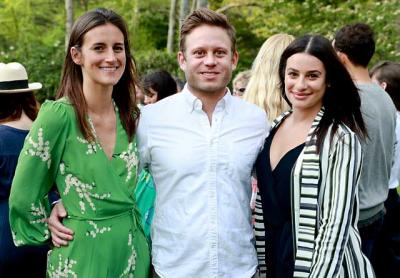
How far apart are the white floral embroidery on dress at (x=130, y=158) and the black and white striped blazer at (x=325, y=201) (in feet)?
2.83

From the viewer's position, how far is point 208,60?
3.27 meters

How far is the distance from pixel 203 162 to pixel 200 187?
132mm

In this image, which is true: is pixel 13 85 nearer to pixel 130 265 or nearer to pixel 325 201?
pixel 130 265

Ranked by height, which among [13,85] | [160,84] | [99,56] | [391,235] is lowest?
[391,235]

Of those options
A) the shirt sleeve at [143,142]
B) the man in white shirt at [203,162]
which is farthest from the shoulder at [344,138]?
the shirt sleeve at [143,142]

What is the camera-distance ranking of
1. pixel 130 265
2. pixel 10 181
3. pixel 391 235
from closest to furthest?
pixel 130 265 → pixel 10 181 → pixel 391 235

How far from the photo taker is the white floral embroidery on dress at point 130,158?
3.28 meters

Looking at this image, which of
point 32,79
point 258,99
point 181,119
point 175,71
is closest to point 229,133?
point 181,119

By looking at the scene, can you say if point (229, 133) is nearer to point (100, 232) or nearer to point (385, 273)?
point (100, 232)

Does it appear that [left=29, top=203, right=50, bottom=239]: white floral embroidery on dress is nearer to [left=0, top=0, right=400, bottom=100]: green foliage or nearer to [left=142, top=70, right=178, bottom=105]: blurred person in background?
[left=142, top=70, right=178, bottom=105]: blurred person in background

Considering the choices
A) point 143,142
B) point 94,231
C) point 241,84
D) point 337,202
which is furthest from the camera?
point 241,84

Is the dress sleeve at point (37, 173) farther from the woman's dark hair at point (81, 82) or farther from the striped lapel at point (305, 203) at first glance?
the striped lapel at point (305, 203)

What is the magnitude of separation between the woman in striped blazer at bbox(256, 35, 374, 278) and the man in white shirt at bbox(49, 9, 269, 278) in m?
0.15

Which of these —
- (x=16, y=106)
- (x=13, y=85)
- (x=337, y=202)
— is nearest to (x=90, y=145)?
(x=337, y=202)
